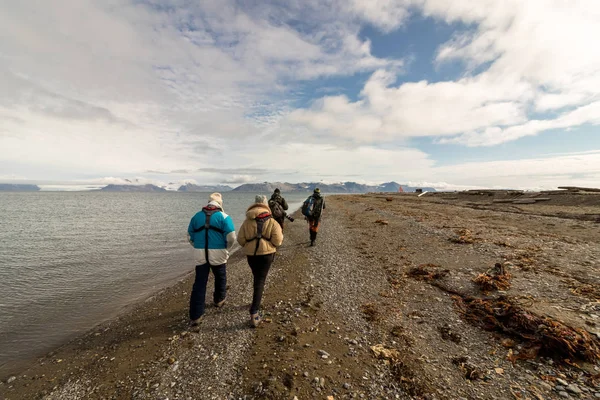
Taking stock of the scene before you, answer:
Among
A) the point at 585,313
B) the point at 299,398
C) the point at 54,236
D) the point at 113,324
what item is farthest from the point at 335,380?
the point at 54,236

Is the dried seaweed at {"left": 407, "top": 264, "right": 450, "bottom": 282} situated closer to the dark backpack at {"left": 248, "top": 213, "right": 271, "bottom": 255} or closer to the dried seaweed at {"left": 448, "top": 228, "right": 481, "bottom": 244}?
the dried seaweed at {"left": 448, "top": 228, "right": 481, "bottom": 244}

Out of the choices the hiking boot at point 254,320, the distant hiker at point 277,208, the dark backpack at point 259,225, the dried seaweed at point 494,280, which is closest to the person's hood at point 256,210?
the dark backpack at point 259,225

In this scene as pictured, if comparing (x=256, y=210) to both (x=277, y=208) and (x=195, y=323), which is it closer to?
(x=195, y=323)

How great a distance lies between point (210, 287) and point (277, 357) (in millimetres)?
6619

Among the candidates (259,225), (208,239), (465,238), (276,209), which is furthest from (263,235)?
(465,238)

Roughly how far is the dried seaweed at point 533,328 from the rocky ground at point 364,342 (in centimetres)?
3

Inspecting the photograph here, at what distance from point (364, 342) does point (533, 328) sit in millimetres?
4310

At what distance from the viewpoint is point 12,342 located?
29.7 feet

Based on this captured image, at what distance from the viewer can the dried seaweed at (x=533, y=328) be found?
5480mm

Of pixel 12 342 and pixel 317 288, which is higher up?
pixel 317 288

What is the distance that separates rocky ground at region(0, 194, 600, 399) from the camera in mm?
5215

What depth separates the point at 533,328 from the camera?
6.32 m

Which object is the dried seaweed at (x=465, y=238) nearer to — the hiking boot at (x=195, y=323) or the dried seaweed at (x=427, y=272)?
the dried seaweed at (x=427, y=272)

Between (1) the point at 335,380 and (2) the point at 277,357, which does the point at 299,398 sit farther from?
(2) the point at 277,357
